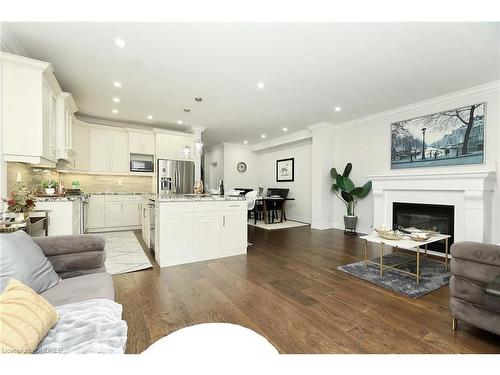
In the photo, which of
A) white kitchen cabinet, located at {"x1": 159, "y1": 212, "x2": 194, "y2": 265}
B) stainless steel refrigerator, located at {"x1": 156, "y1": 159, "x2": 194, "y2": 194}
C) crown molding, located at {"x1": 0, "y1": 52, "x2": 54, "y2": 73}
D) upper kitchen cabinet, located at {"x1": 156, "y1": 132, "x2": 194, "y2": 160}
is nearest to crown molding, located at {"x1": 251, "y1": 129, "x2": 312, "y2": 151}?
upper kitchen cabinet, located at {"x1": 156, "y1": 132, "x2": 194, "y2": 160}

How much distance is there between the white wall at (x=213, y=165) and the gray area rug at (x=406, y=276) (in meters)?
5.97

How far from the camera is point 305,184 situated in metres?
6.80

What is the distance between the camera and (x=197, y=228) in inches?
129

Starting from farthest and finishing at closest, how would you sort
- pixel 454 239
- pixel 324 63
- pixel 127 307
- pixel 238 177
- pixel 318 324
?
pixel 238 177 → pixel 454 239 → pixel 324 63 → pixel 127 307 → pixel 318 324

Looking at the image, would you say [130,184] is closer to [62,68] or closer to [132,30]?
[62,68]

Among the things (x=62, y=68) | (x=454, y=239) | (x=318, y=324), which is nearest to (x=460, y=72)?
(x=454, y=239)

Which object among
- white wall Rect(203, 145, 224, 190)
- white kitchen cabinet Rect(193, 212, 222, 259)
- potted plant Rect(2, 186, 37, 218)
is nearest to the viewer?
potted plant Rect(2, 186, 37, 218)

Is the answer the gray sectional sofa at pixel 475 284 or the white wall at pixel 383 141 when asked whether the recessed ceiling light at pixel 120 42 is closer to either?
the gray sectional sofa at pixel 475 284

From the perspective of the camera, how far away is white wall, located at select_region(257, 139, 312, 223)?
6698 millimetres

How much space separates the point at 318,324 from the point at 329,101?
371cm

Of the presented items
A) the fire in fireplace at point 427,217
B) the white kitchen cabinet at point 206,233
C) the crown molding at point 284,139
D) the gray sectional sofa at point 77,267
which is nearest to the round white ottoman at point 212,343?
the gray sectional sofa at point 77,267

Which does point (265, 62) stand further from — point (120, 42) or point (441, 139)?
point (441, 139)

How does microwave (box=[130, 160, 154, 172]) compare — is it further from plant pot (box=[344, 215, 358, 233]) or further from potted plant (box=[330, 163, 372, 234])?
plant pot (box=[344, 215, 358, 233])

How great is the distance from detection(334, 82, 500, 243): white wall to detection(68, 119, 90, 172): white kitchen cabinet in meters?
5.97
